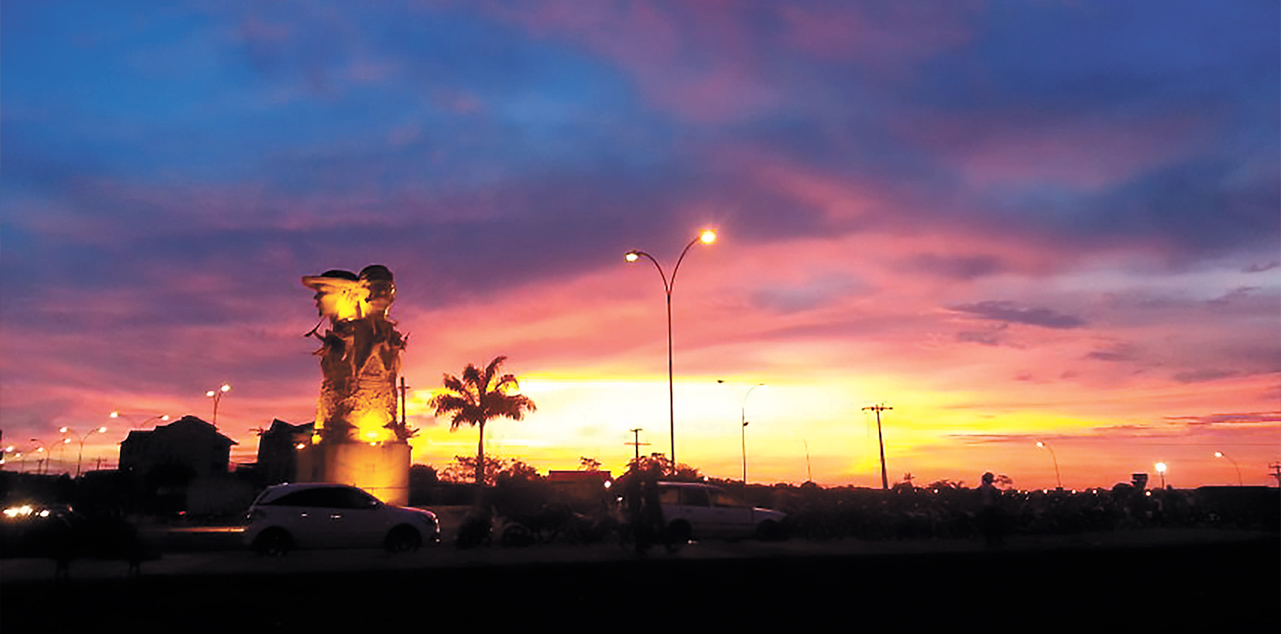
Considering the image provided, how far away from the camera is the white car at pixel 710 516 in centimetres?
2489

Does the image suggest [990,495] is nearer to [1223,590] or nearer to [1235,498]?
[1223,590]

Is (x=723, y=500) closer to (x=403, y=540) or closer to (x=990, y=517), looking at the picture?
(x=990, y=517)

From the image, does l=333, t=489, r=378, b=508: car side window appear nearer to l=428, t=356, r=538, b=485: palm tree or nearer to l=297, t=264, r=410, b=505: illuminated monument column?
l=297, t=264, r=410, b=505: illuminated monument column

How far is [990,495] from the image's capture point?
76.5 feet

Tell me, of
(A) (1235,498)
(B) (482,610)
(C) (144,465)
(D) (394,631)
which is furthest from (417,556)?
(C) (144,465)

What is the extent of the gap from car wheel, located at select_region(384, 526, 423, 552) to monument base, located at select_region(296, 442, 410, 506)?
11040mm

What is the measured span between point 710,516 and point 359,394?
14.5m

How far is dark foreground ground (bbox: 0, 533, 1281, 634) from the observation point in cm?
1041

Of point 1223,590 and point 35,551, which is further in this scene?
point 35,551

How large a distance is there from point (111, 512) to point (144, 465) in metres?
82.5

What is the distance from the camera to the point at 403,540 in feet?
68.7

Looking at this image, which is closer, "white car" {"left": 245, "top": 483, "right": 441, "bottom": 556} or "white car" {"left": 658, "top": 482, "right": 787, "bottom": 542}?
"white car" {"left": 245, "top": 483, "right": 441, "bottom": 556}

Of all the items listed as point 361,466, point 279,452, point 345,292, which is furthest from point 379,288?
point 279,452

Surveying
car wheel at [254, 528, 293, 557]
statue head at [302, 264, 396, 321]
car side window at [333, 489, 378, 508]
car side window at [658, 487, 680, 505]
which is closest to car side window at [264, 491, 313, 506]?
car wheel at [254, 528, 293, 557]
